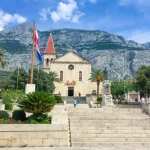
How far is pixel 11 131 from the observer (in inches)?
440

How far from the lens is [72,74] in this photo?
5528 centimetres

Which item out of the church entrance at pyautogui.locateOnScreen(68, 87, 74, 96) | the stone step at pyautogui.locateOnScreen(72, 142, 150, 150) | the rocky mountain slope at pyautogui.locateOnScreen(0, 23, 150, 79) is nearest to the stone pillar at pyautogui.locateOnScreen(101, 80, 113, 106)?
the stone step at pyautogui.locateOnScreen(72, 142, 150, 150)

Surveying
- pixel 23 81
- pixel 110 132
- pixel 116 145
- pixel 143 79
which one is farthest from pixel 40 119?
pixel 23 81

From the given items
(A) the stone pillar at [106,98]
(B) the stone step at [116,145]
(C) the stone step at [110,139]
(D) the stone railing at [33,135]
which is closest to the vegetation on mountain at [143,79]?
(A) the stone pillar at [106,98]

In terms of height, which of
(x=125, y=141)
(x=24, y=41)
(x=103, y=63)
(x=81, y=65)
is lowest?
(x=125, y=141)

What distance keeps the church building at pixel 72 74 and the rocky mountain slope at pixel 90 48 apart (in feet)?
167

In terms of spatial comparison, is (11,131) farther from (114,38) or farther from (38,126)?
(114,38)

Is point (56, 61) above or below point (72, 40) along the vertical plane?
below

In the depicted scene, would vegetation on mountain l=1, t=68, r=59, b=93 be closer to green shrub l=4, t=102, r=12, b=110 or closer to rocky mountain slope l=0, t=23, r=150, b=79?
green shrub l=4, t=102, r=12, b=110

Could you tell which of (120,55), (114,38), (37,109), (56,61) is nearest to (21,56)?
(120,55)

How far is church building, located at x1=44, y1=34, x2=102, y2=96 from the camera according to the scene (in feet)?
179

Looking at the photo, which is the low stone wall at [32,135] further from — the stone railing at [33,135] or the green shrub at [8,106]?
the green shrub at [8,106]

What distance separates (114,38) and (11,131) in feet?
515

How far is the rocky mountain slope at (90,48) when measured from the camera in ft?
401
